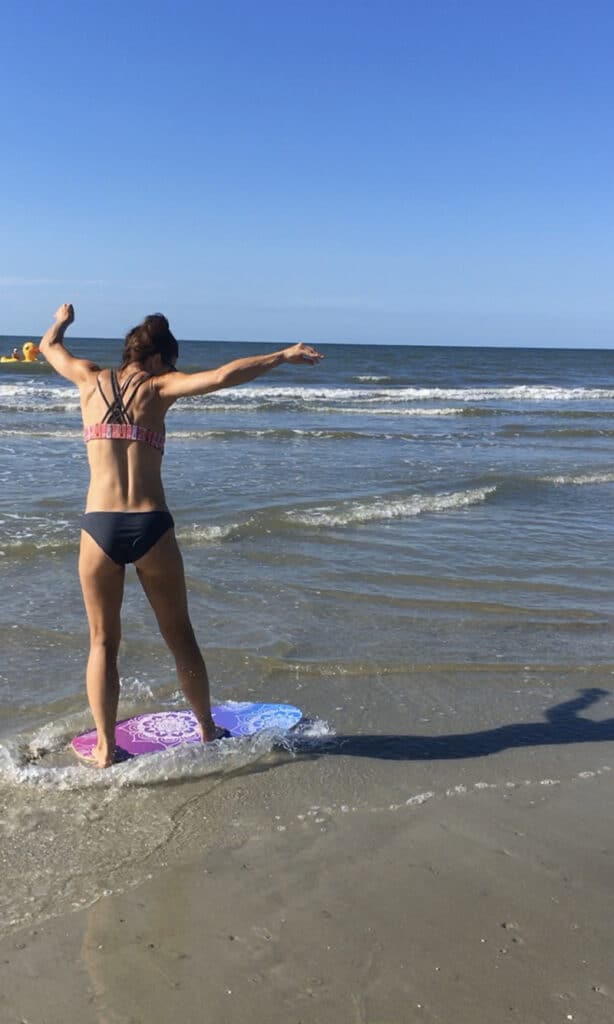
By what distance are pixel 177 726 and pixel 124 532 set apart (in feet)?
3.87

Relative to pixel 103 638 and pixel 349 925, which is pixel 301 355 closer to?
pixel 103 638

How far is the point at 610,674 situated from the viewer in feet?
18.2

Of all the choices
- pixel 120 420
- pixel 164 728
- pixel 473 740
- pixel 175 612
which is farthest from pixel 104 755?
pixel 473 740

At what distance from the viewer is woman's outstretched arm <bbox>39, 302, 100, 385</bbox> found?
4059 millimetres

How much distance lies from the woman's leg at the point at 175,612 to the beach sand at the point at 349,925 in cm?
54

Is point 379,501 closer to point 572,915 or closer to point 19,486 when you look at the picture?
point 19,486

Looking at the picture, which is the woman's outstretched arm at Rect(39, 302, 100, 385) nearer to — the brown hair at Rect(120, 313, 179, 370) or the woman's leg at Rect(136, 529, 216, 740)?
the brown hair at Rect(120, 313, 179, 370)

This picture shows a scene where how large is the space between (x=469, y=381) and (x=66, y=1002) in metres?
42.6

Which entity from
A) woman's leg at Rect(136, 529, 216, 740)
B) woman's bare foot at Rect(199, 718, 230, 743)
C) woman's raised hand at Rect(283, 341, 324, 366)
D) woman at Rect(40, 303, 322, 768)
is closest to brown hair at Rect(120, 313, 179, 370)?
woman at Rect(40, 303, 322, 768)

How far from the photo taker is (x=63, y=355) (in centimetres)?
420

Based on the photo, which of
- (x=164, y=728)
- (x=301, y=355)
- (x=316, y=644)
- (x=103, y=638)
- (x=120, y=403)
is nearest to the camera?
(x=301, y=355)

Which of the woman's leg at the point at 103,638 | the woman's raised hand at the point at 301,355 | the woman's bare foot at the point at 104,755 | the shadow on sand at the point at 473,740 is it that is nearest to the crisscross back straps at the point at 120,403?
the woman's leg at the point at 103,638

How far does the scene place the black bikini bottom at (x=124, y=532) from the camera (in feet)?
12.8

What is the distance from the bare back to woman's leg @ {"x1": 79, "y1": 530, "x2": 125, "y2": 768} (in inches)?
8.7
